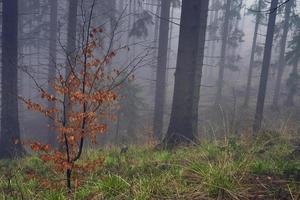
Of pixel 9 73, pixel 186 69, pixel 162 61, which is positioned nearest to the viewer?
pixel 186 69

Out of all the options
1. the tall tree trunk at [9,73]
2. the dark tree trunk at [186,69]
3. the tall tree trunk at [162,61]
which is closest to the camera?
the dark tree trunk at [186,69]

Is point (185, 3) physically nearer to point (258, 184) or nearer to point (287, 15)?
point (258, 184)

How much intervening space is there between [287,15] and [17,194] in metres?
30.2

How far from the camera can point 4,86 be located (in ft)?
47.4

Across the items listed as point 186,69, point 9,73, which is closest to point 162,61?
point 9,73

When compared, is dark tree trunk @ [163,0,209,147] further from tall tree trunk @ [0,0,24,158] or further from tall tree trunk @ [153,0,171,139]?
tall tree trunk @ [153,0,171,139]

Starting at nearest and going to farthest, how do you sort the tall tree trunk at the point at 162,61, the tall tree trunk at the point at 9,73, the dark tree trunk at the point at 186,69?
1. the dark tree trunk at the point at 186,69
2. the tall tree trunk at the point at 9,73
3. the tall tree trunk at the point at 162,61

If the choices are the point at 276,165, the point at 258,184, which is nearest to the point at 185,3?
the point at 276,165

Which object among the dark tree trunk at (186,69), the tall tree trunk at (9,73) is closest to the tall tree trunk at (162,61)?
the tall tree trunk at (9,73)

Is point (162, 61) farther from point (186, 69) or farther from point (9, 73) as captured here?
point (186, 69)

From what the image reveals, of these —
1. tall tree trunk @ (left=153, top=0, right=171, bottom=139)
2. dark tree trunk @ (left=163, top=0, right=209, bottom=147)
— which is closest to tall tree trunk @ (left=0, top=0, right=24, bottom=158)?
dark tree trunk @ (left=163, top=0, right=209, bottom=147)

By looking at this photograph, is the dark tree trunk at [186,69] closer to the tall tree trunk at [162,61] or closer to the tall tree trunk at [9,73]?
the tall tree trunk at [9,73]

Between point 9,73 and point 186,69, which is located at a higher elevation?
point 186,69

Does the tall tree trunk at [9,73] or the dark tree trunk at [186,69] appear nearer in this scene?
the dark tree trunk at [186,69]
